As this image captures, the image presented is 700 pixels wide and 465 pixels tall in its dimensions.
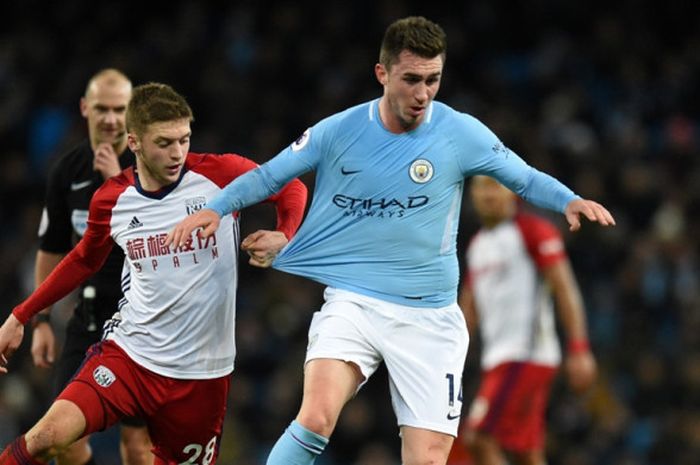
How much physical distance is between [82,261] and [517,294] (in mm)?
3774

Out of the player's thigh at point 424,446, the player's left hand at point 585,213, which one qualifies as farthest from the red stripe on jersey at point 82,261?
the player's left hand at point 585,213

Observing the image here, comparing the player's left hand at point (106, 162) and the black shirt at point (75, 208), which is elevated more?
the player's left hand at point (106, 162)

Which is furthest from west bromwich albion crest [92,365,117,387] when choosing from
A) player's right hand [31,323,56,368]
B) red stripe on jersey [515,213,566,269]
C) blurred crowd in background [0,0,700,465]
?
blurred crowd in background [0,0,700,465]

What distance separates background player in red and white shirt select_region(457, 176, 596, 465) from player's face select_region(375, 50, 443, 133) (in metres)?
3.08

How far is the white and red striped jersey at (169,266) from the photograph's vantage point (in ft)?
20.3

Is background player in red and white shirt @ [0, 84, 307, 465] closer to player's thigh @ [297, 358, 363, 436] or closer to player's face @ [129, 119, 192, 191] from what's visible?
player's face @ [129, 119, 192, 191]

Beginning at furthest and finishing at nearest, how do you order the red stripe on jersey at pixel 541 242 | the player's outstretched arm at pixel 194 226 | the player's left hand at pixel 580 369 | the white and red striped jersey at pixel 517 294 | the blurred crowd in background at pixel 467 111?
the blurred crowd in background at pixel 467 111
the white and red striped jersey at pixel 517 294
the red stripe on jersey at pixel 541 242
the player's left hand at pixel 580 369
the player's outstretched arm at pixel 194 226

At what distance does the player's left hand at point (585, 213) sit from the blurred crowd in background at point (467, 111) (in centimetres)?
640

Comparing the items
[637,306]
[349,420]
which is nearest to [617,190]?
[637,306]

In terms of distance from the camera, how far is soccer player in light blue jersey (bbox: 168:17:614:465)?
598cm

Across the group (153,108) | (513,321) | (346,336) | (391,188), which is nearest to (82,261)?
(153,108)

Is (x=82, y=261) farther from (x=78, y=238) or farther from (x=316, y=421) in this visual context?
(x=316, y=421)

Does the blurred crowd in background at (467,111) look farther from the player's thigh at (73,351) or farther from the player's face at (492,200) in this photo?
the player's thigh at (73,351)

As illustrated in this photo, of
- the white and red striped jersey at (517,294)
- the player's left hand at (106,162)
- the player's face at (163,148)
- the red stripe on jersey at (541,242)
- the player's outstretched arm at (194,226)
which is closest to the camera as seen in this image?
the player's outstretched arm at (194,226)
